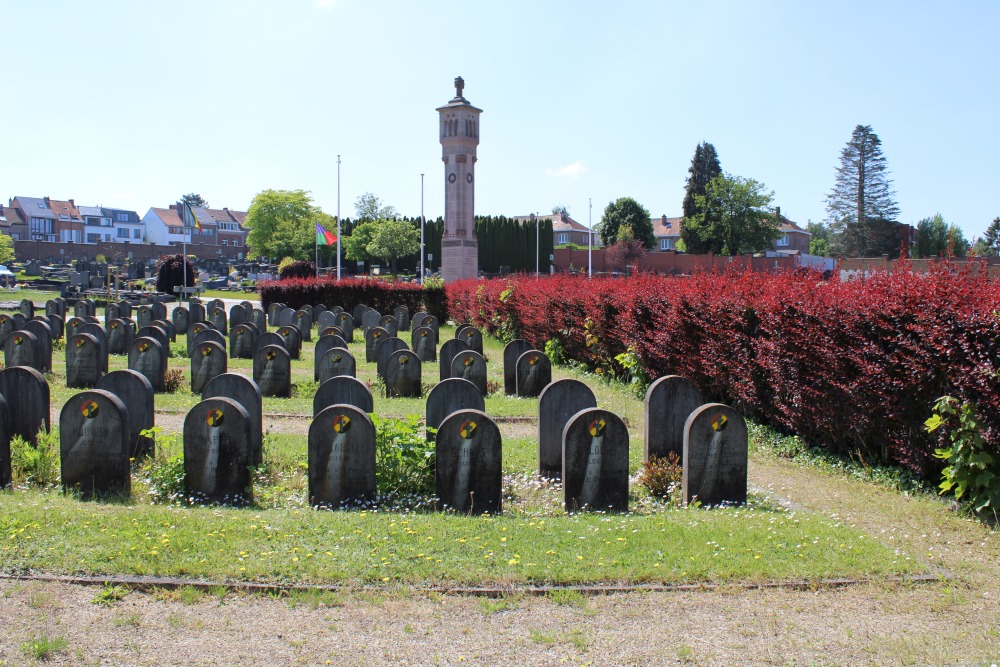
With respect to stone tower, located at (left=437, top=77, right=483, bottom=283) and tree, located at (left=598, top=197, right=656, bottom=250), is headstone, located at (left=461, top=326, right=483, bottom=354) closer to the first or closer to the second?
stone tower, located at (left=437, top=77, right=483, bottom=283)

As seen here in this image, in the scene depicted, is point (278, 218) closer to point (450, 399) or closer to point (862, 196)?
point (862, 196)

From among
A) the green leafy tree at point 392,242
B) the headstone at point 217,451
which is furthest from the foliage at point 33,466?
the green leafy tree at point 392,242

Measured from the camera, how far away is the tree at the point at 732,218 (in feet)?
255

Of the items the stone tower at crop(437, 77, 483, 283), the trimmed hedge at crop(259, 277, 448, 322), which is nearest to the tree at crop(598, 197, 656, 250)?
the stone tower at crop(437, 77, 483, 283)

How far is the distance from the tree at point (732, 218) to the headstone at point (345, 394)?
233ft

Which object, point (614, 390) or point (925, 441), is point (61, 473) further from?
point (614, 390)

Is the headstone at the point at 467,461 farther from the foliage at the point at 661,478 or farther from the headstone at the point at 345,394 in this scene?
the headstone at the point at 345,394

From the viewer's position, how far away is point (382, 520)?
6500 millimetres

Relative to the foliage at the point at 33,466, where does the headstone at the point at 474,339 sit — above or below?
above

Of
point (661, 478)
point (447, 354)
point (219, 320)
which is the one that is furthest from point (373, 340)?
point (661, 478)

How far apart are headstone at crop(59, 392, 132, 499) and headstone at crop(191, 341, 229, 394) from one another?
6.54 metres

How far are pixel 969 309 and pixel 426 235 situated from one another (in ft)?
255

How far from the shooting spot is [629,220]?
92688mm

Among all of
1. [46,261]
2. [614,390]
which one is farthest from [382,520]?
[46,261]
